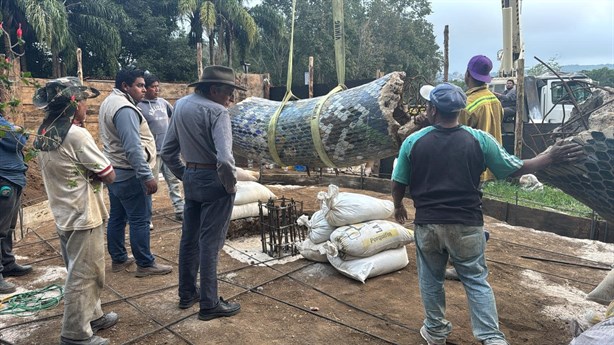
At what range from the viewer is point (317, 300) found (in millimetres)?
3225

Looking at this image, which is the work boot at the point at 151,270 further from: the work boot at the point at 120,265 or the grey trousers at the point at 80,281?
the grey trousers at the point at 80,281

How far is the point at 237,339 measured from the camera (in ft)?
8.66

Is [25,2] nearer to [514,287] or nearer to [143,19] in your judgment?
[143,19]

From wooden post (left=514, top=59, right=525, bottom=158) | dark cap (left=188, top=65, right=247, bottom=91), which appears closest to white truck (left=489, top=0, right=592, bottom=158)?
wooden post (left=514, top=59, right=525, bottom=158)

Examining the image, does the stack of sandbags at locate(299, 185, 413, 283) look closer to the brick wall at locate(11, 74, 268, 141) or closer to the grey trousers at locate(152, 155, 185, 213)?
the grey trousers at locate(152, 155, 185, 213)

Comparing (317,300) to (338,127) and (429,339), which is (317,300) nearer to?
(429,339)

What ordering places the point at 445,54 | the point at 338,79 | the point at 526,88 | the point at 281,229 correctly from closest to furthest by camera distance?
the point at 338,79
the point at 281,229
the point at 445,54
the point at 526,88

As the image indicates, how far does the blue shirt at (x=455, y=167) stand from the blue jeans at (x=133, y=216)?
221 centimetres

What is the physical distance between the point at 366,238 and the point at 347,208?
12.7 inches

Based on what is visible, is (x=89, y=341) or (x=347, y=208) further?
(x=347, y=208)

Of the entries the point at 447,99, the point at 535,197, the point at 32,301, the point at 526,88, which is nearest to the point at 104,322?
the point at 32,301

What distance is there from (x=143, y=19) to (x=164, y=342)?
19084 mm

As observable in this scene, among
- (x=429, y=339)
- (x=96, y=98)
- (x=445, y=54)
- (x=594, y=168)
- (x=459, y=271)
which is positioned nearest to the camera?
(x=594, y=168)

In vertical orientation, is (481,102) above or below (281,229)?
above
